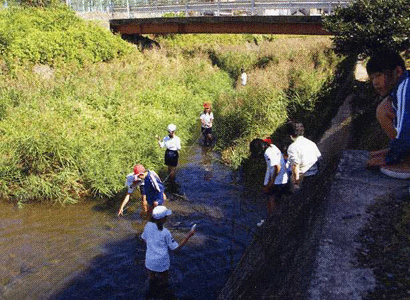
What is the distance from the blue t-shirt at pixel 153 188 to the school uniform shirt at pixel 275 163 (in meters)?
1.93

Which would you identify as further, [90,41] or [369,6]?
[90,41]

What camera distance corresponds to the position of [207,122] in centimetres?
1267

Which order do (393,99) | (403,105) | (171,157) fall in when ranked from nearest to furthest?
(403,105), (393,99), (171,157)

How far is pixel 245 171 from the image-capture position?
10.8 meters

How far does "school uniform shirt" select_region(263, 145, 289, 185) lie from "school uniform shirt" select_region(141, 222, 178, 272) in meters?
2.41

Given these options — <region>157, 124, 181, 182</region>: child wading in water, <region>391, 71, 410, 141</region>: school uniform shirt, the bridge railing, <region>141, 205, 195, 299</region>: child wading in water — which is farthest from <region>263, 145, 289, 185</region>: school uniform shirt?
the bridge railing

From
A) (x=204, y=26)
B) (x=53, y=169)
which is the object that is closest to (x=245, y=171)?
(x=53, y=169)

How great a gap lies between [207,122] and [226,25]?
1387 cm

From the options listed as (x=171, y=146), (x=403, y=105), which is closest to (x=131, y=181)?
(x=171, y=146)

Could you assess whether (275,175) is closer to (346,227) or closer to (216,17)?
(346,227)

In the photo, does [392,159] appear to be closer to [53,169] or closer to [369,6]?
[53,169]

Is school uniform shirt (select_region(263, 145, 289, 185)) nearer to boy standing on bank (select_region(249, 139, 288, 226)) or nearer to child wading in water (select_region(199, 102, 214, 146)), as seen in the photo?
boy standing on bank (select_region(249, 139, 288, 226))

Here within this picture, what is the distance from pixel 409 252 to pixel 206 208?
638cm

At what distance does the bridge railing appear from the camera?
22.2 meters
